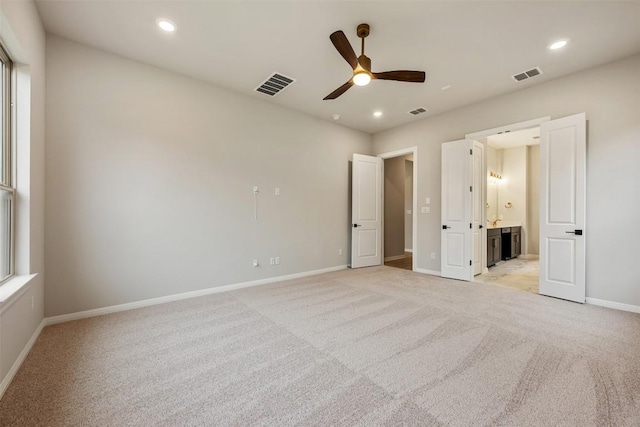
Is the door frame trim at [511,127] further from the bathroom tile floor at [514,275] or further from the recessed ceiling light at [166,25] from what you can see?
the recessed ceiling light at [166,25]

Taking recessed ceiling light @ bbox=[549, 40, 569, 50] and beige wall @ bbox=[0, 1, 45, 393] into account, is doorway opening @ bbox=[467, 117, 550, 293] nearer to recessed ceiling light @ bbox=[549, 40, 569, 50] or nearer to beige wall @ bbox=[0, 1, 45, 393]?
recessed ceiling light @ bbox=[549, 40, 569, 50]

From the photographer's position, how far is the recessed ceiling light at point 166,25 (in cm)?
266

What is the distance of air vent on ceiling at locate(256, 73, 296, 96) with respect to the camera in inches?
147

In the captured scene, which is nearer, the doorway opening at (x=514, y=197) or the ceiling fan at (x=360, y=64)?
the ceiling fan at (x=360, y=64)

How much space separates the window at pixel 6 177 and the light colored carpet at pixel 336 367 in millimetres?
836

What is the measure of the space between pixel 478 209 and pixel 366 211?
213 centimetres

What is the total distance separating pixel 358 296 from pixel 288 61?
10.7ft

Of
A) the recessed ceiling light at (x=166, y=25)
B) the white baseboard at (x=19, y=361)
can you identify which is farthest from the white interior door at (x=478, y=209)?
the white baseboard at (x=19, y=361)

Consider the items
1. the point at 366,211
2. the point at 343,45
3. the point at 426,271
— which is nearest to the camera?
the point at 343,45

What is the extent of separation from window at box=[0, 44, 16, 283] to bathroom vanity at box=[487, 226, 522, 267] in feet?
23.5

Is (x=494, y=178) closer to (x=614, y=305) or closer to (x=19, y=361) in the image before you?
(x=614, y=305)

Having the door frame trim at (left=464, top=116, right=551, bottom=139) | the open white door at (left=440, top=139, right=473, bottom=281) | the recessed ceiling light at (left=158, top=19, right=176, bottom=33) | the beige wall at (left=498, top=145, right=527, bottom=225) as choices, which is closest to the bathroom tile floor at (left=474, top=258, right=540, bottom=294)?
the open white door at (left=440, top=139, right=473, bottom=281)

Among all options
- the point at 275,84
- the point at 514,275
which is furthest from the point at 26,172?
the point at 514,275

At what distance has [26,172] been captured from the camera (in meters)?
2.31
